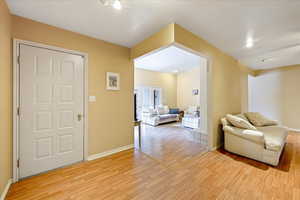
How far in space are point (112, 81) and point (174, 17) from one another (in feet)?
5.61

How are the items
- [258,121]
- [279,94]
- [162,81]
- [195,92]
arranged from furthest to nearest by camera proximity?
[162,81] → [195,92] → [279,94] → [258,121]

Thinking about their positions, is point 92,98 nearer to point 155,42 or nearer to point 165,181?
point 155,42

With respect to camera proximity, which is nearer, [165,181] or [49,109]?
[165,181]

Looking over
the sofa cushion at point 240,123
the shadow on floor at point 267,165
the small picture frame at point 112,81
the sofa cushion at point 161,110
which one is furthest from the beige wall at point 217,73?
the sofa cushion at point 161,110

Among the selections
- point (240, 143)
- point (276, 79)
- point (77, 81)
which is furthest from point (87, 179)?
point (276, 79)

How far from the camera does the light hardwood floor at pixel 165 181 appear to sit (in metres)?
1.65

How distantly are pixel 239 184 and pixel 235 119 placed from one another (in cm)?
148

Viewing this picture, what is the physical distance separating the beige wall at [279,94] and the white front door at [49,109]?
6.74 metres

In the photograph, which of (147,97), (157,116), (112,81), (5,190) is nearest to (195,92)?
(147,97)

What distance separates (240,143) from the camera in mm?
2732

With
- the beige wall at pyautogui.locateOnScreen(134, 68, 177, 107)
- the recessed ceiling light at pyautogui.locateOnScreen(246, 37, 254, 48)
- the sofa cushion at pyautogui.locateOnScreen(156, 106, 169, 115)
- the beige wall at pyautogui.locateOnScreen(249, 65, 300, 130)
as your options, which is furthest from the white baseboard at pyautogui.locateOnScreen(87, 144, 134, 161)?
the beige wall at pyautogui.locateOnScreen(249, 65, 300, 130)

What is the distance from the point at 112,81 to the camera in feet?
9.39

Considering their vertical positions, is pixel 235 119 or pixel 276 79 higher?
pixel 276 79

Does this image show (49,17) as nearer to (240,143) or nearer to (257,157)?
(240,143)
